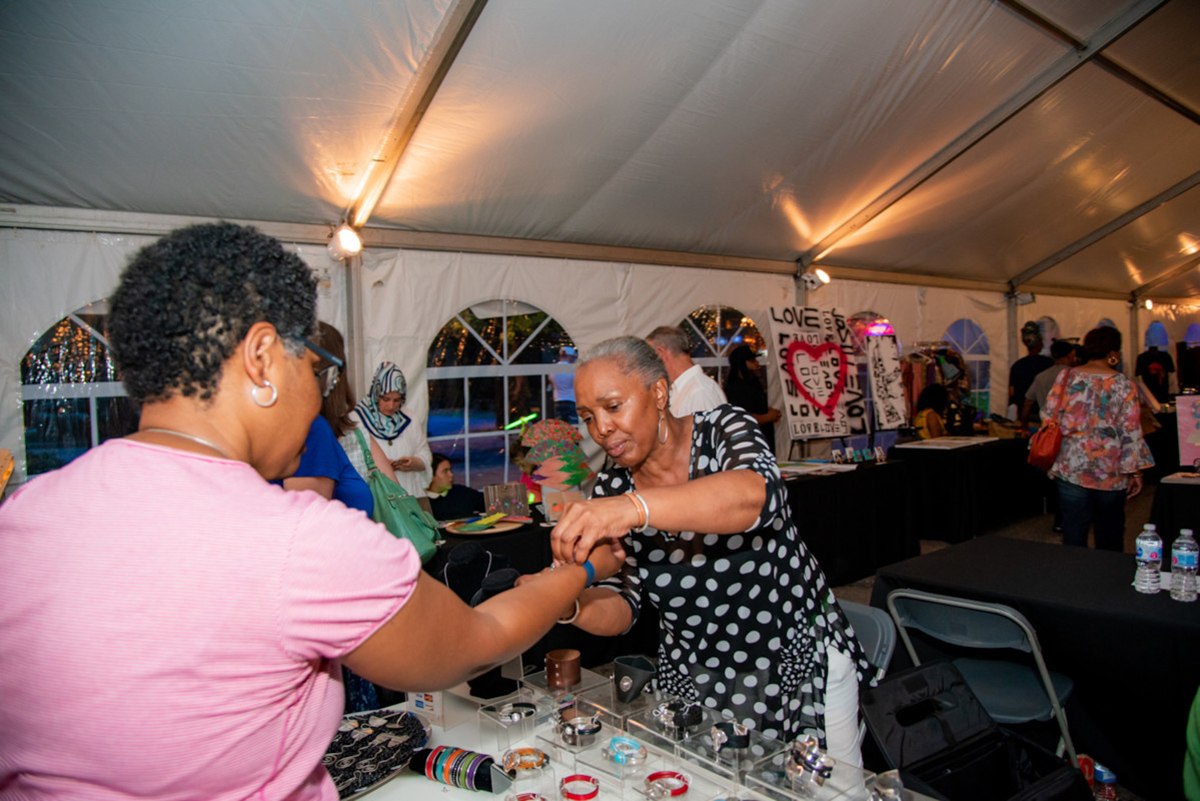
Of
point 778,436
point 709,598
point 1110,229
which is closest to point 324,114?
point 709,598

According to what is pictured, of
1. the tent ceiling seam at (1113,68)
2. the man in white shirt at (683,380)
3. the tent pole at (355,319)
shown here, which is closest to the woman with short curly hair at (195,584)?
the man in white shirt at (683,380)

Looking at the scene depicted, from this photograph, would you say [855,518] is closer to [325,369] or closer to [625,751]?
[625,751]

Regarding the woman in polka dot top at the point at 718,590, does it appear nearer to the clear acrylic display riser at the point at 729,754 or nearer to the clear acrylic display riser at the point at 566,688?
the clear acrylic display riser at the point at 566,688

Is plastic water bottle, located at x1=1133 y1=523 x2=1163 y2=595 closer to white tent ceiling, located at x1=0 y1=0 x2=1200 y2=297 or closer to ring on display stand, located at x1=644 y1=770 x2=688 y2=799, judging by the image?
ring on display stand, located at x1=644 y1=770 x2=688 y2=799

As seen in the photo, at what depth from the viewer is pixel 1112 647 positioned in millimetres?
2701

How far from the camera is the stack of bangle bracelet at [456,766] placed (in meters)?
1.48

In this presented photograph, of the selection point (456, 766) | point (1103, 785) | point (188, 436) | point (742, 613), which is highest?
point (188, 436)

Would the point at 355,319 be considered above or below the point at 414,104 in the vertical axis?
below

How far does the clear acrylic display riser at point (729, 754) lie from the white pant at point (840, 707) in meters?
0.44

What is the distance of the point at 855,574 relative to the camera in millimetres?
6090

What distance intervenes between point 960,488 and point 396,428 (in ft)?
17.9

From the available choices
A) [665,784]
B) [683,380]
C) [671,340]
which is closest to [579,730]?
[665,784]

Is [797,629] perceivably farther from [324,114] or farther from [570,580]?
[324,114]

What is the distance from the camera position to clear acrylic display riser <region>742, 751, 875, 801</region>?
4.39 feet
